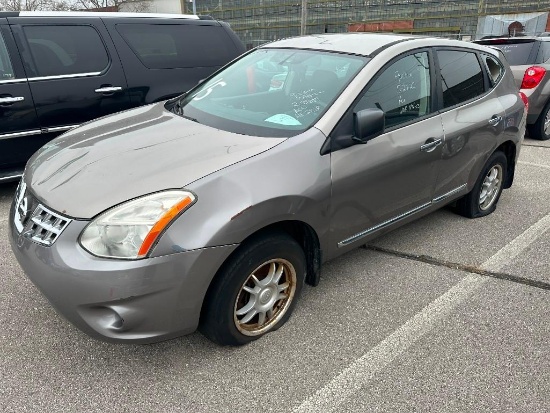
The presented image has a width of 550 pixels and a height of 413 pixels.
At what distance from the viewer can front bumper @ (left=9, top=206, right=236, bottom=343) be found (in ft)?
6.47

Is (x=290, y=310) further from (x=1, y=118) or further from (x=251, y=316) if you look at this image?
(x=1, y=118)

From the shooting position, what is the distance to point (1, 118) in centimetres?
424

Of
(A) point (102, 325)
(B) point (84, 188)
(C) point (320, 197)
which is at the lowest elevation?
(A) point (102, 325)

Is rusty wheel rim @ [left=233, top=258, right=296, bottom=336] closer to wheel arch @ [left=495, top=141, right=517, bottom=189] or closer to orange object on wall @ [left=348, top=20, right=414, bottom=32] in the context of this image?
wheel arch @ [left=495, top=141, right=517, bottom=189]

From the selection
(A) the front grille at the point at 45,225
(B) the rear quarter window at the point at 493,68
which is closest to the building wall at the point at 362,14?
(B) the rear quarter window at the point at 493,68

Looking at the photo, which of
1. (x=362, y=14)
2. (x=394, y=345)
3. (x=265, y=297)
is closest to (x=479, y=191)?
(x=394, y=345)

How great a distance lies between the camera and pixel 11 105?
4262 mm

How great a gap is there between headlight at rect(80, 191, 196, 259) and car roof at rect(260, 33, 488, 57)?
71.0 inches

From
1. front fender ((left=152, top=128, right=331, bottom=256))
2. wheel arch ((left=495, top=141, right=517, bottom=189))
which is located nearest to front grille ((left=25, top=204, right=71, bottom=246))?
front fender ((left=152, top=128, right=331, bottom=256))

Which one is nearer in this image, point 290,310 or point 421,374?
point 421,374

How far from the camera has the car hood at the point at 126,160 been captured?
7.03 ft

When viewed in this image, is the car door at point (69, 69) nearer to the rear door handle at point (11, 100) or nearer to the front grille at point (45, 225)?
the rear door handle at point (11, 100)

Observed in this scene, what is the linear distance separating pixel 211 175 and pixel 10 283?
1851mm

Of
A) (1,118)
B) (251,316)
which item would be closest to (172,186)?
(251,316)
